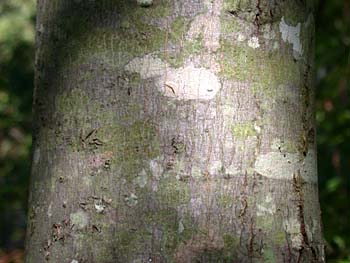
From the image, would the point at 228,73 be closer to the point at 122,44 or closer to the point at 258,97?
the point at 258,97

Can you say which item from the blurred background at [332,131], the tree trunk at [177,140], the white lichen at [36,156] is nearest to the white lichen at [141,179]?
the tree trunk at [177,140]

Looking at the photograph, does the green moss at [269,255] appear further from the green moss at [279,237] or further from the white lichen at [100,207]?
the white lichen at [100,207]

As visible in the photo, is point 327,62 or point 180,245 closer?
point 180,245

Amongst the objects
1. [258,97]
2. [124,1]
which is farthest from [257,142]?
[124,1]

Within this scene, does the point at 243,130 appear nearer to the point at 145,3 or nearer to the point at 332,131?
the point at 145,3

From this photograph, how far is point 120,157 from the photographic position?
41.7 inches

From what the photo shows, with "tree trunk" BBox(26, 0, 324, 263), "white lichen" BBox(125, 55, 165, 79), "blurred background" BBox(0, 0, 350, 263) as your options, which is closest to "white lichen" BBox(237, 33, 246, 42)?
"tree trunk" BBox(26, 0, 324, 263)

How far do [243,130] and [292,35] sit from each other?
8.2 inches

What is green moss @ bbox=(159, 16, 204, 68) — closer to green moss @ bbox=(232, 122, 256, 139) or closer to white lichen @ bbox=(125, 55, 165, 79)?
white lichen @ bbox=(125, 55, 165, 79)

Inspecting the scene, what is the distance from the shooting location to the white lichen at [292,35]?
1.13 m

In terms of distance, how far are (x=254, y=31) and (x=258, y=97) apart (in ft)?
0.36

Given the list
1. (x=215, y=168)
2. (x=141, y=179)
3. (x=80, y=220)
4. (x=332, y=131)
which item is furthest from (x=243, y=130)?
(x=332, y=131)

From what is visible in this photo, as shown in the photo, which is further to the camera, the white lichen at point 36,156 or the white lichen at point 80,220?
the white lichen at point 36,156

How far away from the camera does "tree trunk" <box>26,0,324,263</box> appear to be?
1.03m
